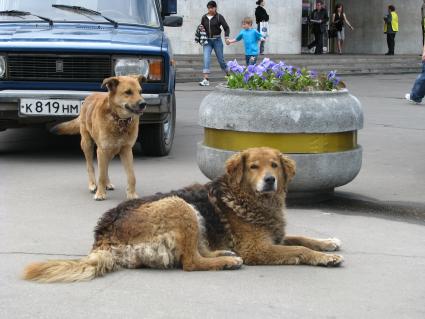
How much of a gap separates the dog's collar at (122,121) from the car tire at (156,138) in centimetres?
204

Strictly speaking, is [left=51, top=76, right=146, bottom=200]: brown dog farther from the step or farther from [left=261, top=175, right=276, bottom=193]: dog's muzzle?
the step

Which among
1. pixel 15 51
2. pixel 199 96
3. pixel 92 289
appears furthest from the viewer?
pixel 199 96

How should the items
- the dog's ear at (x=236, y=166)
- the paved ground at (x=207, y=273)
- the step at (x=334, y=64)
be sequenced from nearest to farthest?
the paved ground at (x=207, y=273), the dog's ear at (x=236, y=166), the step at (x=334, y=64)

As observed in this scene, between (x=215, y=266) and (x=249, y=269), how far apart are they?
0.26 m

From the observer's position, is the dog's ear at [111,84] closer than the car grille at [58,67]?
Yes

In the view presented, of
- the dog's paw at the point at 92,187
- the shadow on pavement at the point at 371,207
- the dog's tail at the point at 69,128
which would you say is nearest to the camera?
the shadow on pavement at the point at 371,207

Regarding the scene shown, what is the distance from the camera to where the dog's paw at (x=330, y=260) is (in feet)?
19.2

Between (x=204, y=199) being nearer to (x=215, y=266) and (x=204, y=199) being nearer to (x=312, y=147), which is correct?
(x=215, y=266)

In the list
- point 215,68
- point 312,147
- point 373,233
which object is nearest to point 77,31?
point 312,147

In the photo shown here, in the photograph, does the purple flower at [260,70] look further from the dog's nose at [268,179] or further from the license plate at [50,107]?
the license plate at [50,107]

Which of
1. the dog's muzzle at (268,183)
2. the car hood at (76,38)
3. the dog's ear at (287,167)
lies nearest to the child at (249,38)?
the car hood at (76,38)

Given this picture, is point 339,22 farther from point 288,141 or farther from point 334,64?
point 288,141

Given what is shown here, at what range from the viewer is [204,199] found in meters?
5.91

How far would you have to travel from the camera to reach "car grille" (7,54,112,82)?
9930 millimetres
